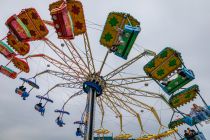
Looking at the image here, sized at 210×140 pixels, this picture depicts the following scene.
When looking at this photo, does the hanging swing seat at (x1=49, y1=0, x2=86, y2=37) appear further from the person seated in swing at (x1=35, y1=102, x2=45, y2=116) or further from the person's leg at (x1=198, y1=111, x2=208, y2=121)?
the person's leg at (x1=198, y1=111, x2=208, y2=121)

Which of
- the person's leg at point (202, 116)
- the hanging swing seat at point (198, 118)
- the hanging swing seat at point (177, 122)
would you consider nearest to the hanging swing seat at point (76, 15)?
the hanging swing seat at point (198, 118)

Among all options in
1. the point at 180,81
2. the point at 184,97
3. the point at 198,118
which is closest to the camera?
the point at 198,118

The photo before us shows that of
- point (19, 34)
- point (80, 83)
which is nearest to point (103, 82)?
point (80, 83)

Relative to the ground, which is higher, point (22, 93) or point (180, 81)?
point (22, 93)

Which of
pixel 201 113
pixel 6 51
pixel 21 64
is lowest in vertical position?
pixel 201 113

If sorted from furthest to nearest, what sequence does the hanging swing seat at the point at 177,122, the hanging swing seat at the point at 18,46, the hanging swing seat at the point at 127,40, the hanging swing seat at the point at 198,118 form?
the hanging swing seat at the point at 18,46 < the hanging swing seat at the point at 177,122 < the hanging swing seat at the point at 198,118 < the hanging swing seat at the point at 127,40

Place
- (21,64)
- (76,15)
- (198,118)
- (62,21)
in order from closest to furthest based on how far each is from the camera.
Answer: (62,21) < (76,15) < (198,118) < (21,64)

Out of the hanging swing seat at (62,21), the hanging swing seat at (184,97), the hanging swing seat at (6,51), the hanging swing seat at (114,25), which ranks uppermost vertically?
the hanging swing seat at (6,51)

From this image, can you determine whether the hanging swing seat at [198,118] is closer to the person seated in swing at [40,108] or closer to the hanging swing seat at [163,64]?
the hanging swing seat at [163,64]

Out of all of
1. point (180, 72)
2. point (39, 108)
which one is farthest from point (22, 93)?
point (180, 72)

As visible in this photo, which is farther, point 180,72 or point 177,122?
point 177,122

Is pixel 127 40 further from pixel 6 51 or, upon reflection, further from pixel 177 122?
pixel 6 51

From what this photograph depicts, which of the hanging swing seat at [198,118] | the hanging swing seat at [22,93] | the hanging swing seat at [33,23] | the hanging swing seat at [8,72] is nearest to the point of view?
the hanging swing seat at [33,23]

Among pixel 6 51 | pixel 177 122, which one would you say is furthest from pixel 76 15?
pixel 177 122
